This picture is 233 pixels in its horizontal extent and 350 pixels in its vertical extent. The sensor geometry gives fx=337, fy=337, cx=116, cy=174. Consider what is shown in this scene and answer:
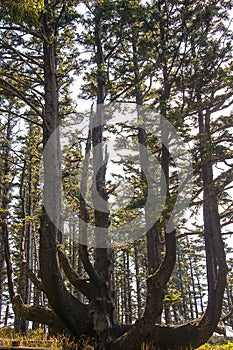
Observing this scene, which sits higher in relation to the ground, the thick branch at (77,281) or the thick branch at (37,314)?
the thick branch at (77,281)

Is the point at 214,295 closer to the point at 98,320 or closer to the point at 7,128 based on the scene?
the point at 98,320

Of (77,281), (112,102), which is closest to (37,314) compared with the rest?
(77,281)

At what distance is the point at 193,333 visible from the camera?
795 cm

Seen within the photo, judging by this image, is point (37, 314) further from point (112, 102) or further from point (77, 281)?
point (112, 102)

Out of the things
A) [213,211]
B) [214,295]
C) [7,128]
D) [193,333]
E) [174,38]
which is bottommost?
[193,333]

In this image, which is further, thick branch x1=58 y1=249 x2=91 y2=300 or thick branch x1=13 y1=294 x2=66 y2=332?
thick branch x1=58 y1=249 x2=91 y2=300

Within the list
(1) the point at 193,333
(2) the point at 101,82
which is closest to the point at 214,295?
(1) the point at 193,333

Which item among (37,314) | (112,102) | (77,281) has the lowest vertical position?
(37,314)

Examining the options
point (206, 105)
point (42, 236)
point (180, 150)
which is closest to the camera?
point (42, 236)

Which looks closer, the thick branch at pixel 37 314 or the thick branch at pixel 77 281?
the thick branch at pixel 37 314

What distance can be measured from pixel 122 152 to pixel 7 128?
7.33 metres

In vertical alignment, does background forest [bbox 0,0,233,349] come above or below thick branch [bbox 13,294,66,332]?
above

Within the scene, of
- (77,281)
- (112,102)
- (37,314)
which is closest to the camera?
(37,314)

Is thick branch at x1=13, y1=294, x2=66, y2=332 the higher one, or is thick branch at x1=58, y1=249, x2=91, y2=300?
thick branch at x1=58, y1=249, x2=91, y2=300
